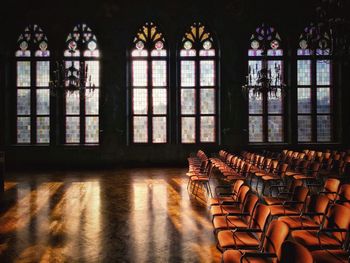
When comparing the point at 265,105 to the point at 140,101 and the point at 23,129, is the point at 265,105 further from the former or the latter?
the point at 23,129

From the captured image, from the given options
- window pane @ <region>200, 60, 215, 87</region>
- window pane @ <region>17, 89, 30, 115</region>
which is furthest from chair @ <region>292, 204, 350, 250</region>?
window pane @ <region>17, 89, 30, 115</region>

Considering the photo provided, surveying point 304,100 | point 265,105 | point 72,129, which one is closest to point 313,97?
point 304,100

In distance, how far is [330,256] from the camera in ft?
11.2

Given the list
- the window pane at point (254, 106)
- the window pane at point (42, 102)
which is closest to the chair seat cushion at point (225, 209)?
the window pane at point (254, 106)

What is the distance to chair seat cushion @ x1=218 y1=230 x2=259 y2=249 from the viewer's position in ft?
12.4

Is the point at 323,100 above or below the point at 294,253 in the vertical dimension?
above

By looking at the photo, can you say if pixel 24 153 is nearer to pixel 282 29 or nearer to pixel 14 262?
pixel 14 262

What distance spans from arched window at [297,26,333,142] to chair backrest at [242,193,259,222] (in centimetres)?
1173

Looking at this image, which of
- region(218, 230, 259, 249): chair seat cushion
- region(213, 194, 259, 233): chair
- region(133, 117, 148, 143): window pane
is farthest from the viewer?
region(133, 117, 148, 143): window pane

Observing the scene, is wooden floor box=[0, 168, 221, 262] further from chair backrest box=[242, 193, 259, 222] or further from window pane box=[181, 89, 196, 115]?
window pane box=[181, 89, 196, 115]

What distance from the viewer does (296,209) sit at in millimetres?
5234

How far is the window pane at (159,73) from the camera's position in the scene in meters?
15.4

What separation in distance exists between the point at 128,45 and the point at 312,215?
12656mm

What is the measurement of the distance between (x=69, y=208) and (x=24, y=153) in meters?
8.35
